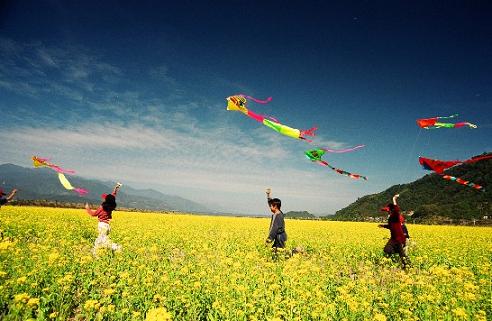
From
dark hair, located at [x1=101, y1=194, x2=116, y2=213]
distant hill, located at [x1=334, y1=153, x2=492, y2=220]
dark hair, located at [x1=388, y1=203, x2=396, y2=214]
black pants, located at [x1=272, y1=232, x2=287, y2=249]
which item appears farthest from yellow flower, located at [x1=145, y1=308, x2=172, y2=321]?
distant hill, located at [x1=334, y1=153, x2=492, y2=220]

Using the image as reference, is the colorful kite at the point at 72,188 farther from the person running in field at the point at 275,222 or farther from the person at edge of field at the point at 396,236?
the person at edge of field at the point at 396,236

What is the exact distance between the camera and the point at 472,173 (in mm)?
98188

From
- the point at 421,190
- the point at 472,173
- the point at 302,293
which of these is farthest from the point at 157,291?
the point at 421,190

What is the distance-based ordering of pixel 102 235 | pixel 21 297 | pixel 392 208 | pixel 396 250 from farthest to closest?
pixel 392 208, pixel 396 250, pixel 102 235, pixel 21 297

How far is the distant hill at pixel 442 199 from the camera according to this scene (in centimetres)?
7394

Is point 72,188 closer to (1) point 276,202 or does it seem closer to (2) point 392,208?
(1) point 276,202

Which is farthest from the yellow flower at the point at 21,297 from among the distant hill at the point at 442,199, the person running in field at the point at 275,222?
the distant hill at the point at 442,199

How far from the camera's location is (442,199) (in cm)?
9694

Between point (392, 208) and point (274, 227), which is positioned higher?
point (392, 208)

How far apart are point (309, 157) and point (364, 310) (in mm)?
2767

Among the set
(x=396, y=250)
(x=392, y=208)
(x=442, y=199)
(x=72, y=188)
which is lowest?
(x=396, y=250)

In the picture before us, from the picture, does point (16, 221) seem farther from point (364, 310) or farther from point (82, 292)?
point (364, 310)

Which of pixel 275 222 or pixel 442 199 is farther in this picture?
pixel 442 199

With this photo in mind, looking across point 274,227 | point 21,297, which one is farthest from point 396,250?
point 21,297
